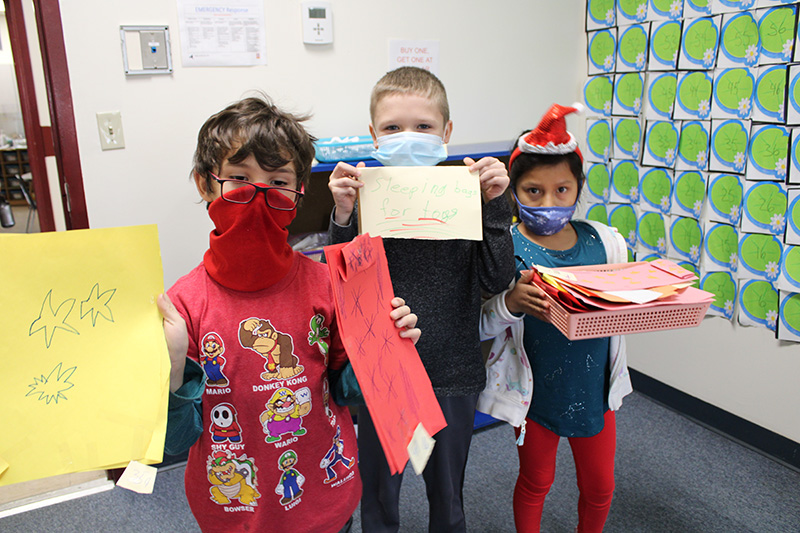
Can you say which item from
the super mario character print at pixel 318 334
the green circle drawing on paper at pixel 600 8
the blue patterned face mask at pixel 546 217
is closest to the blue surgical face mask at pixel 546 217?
the blue patterned face mask at pixel 546 217

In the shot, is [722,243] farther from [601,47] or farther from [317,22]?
[317,22]

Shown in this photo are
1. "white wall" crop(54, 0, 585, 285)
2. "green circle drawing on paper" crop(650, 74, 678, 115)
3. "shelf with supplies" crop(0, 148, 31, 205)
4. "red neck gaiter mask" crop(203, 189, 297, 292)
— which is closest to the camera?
"red neck gaiter mask" crop(203, 189, 297, 292)

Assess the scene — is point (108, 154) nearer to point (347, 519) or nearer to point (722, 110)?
point (347, 519)

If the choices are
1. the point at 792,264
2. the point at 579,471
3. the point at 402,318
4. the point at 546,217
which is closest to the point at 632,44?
the point at 792,264

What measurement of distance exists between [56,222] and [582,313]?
3275 millimetres

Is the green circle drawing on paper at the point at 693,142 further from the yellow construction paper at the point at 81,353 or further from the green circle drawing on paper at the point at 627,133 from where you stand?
the yellow construction paper at the point at 81,353

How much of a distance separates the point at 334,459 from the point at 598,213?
7.28 feet

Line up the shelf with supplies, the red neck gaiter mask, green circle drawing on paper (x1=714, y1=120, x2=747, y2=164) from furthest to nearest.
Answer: the shelf with supplies, green circle drawing on paper (x1=714, y1=120, x2=747, y2=164), the red neck gaiter mask

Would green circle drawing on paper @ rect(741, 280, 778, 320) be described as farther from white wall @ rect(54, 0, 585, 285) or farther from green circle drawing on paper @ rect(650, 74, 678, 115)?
white wall @ rect(54, 0, 585, 285)

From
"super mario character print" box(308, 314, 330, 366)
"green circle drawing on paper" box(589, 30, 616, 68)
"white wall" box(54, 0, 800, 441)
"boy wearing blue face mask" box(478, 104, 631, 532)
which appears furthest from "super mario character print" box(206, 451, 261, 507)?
"green circle drawing on paper" box(589, 30, 616, 68)

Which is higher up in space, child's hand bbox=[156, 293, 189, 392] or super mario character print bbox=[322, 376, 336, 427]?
child's hand bbox=[156, 293, 189, 392]

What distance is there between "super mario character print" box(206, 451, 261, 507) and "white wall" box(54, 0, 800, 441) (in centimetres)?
135

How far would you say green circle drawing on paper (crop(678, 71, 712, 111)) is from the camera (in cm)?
219

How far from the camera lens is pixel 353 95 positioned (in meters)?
2.28
